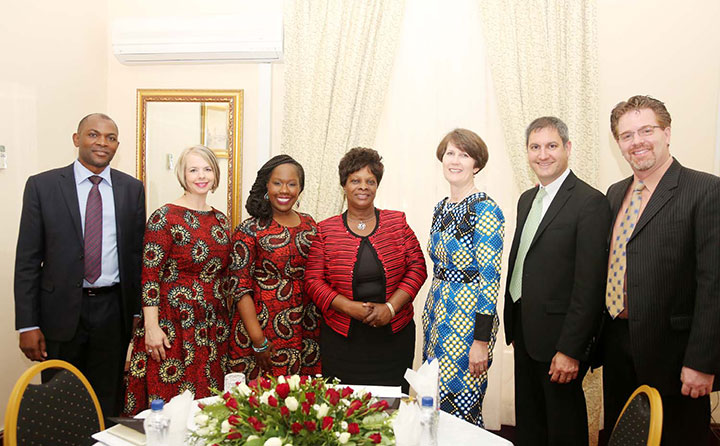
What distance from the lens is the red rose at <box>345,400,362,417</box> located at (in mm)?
1220

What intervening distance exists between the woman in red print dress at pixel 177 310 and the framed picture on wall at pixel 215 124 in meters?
1.30

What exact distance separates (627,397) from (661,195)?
89cm

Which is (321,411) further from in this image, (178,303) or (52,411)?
(178,303)

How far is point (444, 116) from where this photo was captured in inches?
143

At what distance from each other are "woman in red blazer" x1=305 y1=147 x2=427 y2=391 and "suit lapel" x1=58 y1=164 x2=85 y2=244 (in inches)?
47.9

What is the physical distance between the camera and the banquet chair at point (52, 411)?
5.20 feet

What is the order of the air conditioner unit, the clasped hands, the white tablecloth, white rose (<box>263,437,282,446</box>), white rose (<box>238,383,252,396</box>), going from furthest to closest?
the air conditioner unit → the clasped hands → the white tablecloth → white rose (<box>238,383,252,396</box>) → white rose (<box>263,437,282,446</box>)

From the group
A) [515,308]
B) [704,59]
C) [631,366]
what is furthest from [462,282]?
[704,59]

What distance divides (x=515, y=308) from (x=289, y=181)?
1.29m

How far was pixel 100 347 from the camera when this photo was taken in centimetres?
269

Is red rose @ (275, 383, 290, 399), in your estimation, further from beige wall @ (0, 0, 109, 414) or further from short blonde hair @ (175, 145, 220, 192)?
beige wall @ (0, 0, 109, 414)

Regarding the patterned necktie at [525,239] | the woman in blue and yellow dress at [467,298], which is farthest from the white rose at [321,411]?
the patterned necktie at [525,239]

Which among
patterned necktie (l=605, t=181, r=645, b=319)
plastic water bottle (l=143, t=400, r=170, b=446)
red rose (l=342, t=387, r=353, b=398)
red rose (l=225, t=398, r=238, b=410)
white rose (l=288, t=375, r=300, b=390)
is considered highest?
patterned necktie (l=605, t=181, r=645, b=319)

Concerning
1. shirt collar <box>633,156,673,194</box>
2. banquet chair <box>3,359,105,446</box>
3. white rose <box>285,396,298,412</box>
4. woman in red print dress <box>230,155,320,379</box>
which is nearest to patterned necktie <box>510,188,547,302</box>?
shirt collar <box>633,156,673,194</box>
